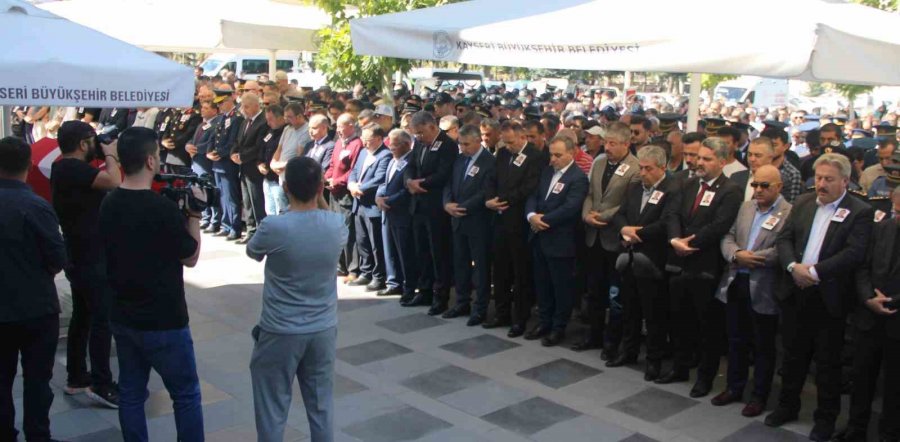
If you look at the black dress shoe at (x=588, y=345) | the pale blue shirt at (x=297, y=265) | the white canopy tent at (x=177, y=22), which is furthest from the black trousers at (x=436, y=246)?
the white canopy tent at (x=177, y=22)

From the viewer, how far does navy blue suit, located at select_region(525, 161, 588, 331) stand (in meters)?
6.89

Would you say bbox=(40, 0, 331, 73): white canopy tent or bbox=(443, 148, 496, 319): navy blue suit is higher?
bbox=(40, 0, 331, 73): white canopy tent

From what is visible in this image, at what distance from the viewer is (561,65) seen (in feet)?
21.2

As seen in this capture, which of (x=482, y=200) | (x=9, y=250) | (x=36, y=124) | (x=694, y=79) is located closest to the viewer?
(x=9, y=250)

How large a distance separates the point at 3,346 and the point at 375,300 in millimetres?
4347

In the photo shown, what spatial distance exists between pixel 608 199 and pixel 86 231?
3.76m

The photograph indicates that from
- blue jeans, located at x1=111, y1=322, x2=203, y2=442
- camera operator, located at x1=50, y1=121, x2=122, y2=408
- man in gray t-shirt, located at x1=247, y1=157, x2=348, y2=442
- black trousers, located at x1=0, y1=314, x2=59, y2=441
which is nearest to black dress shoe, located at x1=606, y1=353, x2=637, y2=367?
man in gray t-shirt, located at x1=247, y1=157, x2=348, y2=442

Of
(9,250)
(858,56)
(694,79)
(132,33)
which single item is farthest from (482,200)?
(132,33)

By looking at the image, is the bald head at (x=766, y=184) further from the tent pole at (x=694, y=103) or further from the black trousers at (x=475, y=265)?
the black trousers at (x=475, y=265)

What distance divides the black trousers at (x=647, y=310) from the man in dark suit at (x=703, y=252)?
15 cm

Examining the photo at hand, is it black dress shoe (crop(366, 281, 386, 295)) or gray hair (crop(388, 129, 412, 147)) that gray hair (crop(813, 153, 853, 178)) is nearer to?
gray hair (crop(388, 129, 412, 147))

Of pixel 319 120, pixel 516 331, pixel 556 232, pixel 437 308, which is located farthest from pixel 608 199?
pixel 319 120

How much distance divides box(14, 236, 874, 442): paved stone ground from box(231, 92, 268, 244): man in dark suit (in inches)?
108

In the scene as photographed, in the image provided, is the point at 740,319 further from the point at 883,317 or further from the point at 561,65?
the point at 561,65
